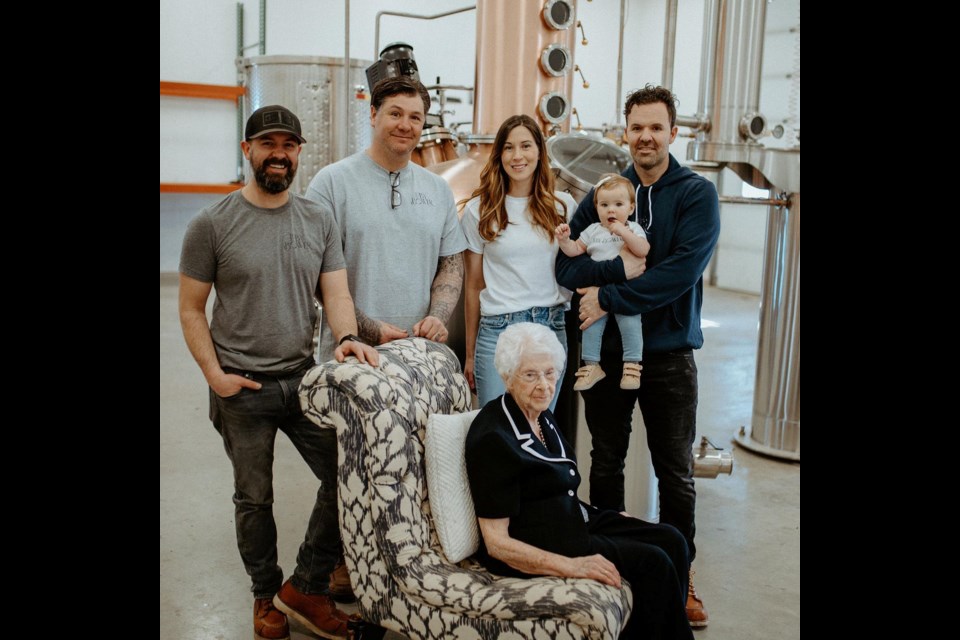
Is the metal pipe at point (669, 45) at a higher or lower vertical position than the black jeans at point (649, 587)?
higher

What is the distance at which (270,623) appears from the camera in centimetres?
279

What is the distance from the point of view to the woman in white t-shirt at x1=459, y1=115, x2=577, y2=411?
9.35 ft

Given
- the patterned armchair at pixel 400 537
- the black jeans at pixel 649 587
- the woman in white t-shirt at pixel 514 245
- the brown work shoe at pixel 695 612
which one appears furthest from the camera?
the brown work shoe at pixel 695 612

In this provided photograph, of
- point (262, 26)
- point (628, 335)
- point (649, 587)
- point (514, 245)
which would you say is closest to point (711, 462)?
point (628, 335)

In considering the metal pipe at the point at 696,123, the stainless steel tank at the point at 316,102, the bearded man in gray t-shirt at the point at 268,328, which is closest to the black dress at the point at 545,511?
the bearded man in gray t-shirt at the point at 268,328

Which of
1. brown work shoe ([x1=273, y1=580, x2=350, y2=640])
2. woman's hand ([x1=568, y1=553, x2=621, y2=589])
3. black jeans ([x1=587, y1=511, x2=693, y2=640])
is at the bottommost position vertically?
brown work shoe ([x1=273, y1=580, x2=350, y2=640])

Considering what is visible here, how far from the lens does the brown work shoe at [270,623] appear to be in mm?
2783

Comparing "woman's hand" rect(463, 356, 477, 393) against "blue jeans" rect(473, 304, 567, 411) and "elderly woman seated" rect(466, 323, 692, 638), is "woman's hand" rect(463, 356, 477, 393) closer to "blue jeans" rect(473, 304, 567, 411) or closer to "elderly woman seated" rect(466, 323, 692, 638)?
"blue jeans" rect(473, 304, 567, 411)

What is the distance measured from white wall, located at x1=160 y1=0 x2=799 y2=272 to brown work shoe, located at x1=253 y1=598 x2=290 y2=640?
7.88 m

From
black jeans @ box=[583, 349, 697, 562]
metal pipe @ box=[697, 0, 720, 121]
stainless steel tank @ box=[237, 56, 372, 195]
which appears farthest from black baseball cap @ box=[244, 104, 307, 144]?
stainless steel tank @ box=[237, 56, 372, 195]

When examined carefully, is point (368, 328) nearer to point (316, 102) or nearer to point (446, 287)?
point (446, 287)

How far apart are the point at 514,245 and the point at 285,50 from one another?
8.10 m

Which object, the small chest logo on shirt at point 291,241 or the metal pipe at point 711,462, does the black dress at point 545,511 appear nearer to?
the small chest logo on shirt at point 291,241
